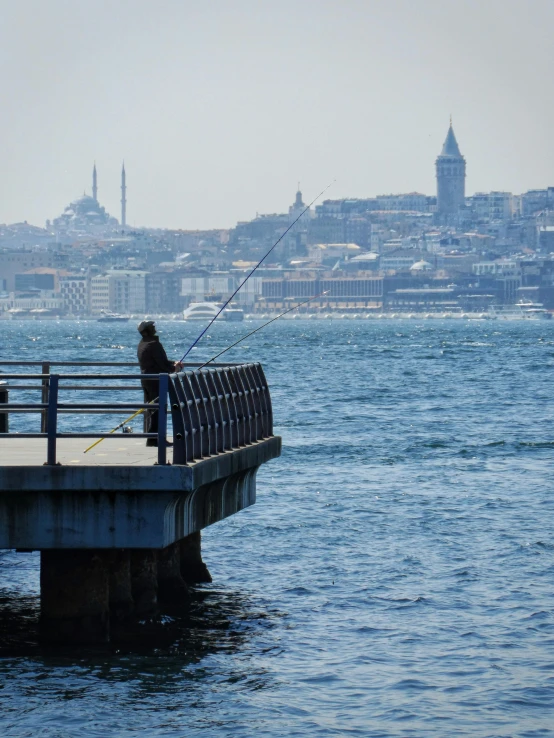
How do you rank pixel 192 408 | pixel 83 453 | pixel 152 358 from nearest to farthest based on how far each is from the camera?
pixel 192 408 < pixel 83 453 < pixel 152 358

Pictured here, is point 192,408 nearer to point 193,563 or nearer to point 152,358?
point 152,358

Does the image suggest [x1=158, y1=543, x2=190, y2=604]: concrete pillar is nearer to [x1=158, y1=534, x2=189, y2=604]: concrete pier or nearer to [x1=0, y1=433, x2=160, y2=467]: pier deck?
[x1=158, y1=534, x2=189, y2=604]: concrete pier

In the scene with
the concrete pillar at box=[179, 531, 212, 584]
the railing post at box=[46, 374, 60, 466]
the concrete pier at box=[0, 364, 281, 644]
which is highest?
the railing post at box=[46, 374, 60, 466]

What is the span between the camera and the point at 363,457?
116ft

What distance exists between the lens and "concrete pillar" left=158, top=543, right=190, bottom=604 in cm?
1745

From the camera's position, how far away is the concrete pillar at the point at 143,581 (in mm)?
16156

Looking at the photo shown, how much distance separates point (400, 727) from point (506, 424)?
32533mm

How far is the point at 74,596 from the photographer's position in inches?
590

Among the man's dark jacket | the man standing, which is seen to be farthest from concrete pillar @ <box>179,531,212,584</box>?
the man's dark jacket

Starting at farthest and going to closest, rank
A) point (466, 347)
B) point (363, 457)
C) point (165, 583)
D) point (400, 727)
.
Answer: point (466, 347)
point (363, 457)
point (165, 583)
point (400, 727)

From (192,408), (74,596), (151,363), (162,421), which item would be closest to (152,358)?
(151,363)

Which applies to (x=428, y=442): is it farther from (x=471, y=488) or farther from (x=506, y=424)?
(x=471, y=488)

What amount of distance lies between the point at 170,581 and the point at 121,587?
1.88 m

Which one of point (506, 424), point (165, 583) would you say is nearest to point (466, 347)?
Answer: point (506, 424)
